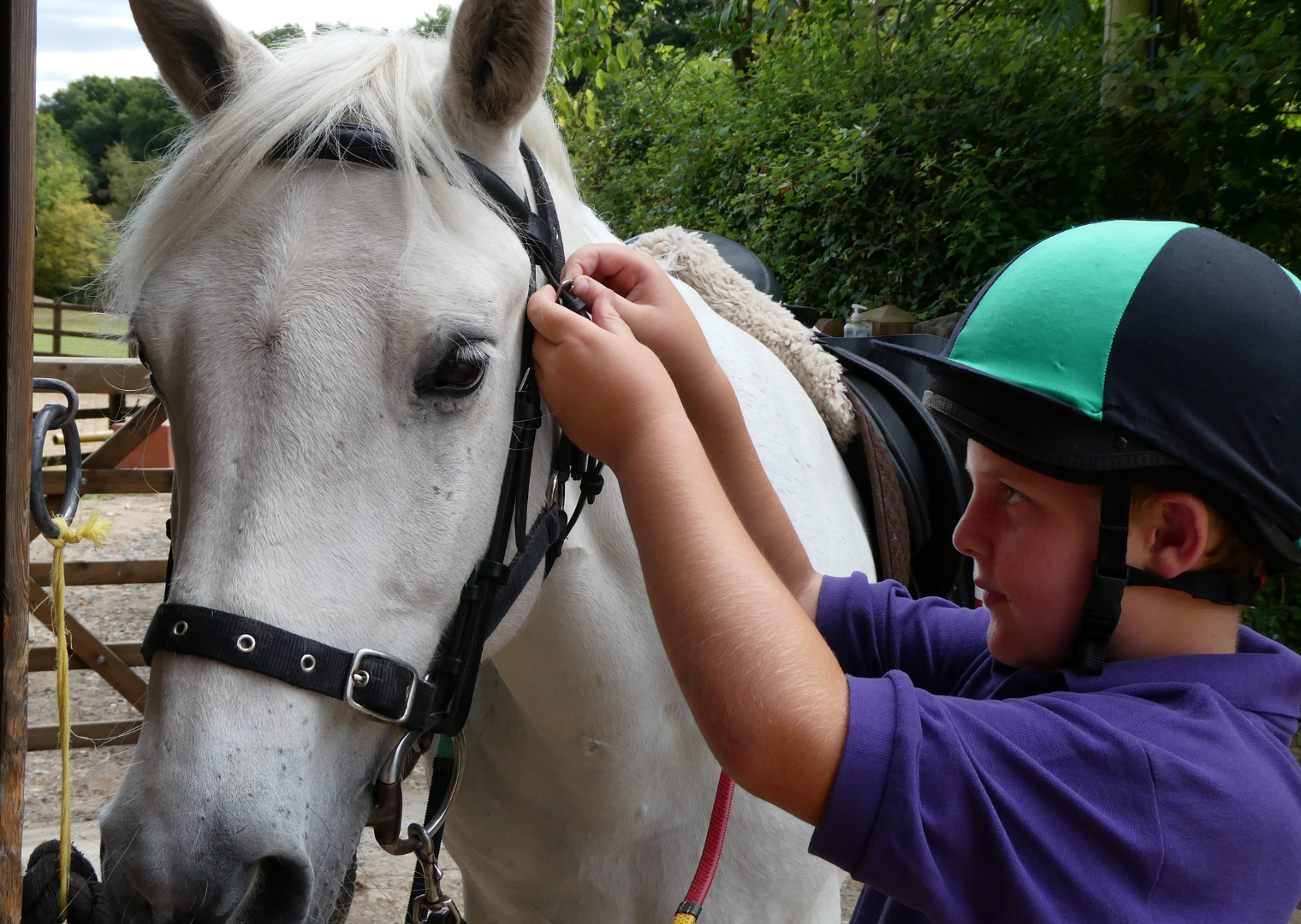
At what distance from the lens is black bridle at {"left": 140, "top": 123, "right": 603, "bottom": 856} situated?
973 mm

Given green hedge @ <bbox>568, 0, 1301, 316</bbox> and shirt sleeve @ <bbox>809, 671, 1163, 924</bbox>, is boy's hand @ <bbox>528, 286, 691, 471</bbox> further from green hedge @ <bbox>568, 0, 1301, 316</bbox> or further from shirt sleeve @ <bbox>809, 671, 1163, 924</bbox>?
green hedge @ <bbox>568, 0, 1301, 316</bbox>

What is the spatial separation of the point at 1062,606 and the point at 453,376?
79cm

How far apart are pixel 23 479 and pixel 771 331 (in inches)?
63.3

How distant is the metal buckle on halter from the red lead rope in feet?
1.96

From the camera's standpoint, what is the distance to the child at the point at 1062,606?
0.88m

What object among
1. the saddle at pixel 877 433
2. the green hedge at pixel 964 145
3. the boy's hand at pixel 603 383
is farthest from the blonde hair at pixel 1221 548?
the green hedge at pixel 964 145

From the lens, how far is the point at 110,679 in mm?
4469

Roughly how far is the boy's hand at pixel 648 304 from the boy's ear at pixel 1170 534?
601 mm

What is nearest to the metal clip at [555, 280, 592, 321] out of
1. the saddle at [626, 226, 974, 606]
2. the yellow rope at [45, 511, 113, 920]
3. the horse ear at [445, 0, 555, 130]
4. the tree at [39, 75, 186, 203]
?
the horse ear at [445, 0, 555, 130]

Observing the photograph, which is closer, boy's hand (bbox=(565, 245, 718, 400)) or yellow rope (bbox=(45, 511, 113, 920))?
yellow rope (bbox=(45, 511, 113, 920))

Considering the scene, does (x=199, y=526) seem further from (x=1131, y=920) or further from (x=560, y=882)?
(x=1131, y=920)

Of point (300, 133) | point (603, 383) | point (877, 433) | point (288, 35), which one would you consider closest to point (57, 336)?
point (288, 35)

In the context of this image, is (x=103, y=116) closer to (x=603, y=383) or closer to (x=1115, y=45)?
(x=1115, y=45)

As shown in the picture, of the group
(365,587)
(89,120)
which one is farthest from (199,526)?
(89,120)
